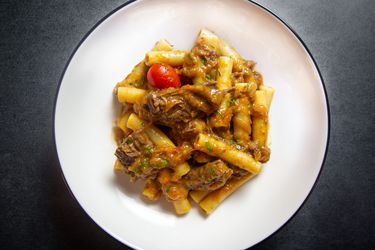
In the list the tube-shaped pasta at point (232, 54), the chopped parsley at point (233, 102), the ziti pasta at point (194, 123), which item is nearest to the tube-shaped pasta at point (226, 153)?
the ziti pasta at point (194, 123)

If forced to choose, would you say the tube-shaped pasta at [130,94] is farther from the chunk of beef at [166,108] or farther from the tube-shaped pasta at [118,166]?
the tube-shaped pasta at [118,166]

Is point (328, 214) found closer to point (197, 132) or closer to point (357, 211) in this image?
point (357, 211)

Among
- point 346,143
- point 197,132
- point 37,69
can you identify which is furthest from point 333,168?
point 37,69

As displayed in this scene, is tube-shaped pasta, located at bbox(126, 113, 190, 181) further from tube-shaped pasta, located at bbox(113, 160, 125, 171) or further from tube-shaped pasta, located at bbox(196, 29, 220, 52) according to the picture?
tube-shaped pasta, located at bbox(196, 29, 220, 52)

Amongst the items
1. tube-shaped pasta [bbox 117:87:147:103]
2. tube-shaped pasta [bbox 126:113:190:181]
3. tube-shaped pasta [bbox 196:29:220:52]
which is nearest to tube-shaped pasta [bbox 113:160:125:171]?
tube-shaped pasta [bbox 126:113:190:181]

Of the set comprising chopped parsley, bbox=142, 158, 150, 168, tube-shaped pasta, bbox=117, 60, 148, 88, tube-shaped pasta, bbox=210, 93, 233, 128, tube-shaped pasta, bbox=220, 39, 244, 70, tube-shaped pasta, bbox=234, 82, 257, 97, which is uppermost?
tube-shaped pasta, bbox=220, 39, 244, 70
